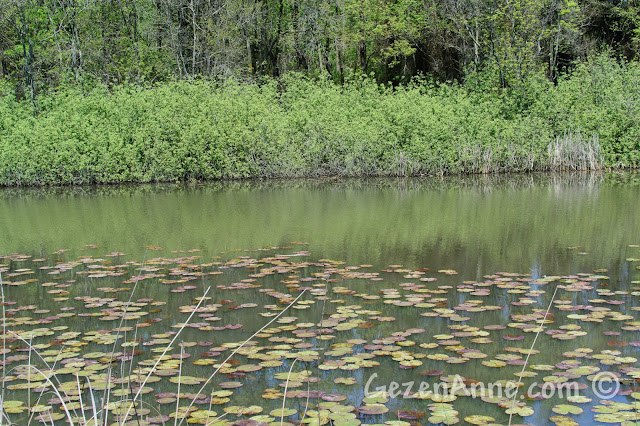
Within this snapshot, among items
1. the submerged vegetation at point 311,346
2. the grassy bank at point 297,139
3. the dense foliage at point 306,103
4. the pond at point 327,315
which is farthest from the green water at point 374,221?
the dense foliage at point 306,103

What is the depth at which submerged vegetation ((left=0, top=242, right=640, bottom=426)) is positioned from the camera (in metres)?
3.94

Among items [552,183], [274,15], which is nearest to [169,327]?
[552,183]

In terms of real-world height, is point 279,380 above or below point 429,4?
below

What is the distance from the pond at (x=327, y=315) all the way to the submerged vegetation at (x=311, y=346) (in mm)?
19

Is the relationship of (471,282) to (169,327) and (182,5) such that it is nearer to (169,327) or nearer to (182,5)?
(169,327)

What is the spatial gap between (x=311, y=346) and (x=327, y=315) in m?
0.82

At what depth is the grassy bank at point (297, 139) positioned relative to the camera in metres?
20.8

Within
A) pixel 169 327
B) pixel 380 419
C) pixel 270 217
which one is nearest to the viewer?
pixel 380 419

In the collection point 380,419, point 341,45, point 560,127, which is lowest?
point 380,419

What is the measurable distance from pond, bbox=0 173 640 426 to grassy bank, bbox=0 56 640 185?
815 centimetres

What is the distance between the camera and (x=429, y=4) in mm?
32562

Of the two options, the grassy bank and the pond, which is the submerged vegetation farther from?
the grassy bank

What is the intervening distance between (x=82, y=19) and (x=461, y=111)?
707 inches

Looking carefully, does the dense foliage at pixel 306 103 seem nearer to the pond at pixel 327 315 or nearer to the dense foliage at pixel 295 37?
the dense foliage at pixel 295 37
